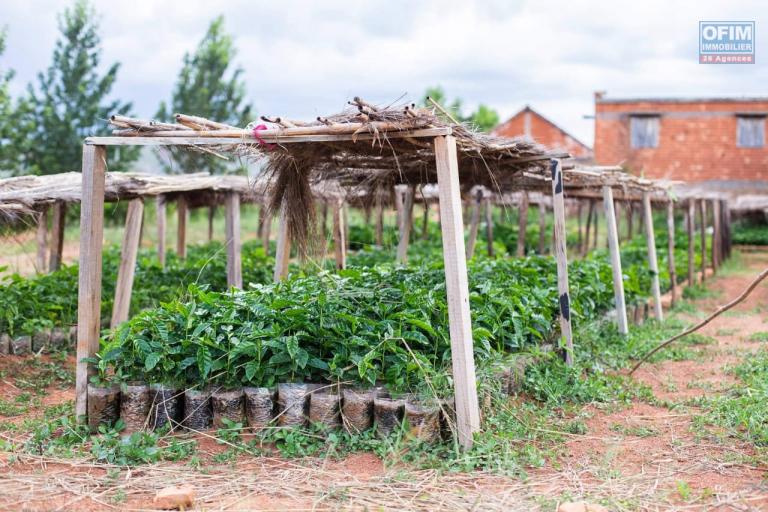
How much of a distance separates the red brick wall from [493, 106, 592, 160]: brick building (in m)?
3.92

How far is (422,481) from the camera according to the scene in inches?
177

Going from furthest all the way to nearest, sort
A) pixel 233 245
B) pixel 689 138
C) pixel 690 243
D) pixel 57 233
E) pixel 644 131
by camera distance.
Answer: pixel 644 131 → pixel 689 138 → pixel 690 243 → pixel 57 233 → pixel 233 245

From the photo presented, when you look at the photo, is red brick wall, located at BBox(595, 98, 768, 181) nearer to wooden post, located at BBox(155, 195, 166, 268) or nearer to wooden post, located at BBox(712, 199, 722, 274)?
wooden post, located at BBox(712, 199, 722, 274)

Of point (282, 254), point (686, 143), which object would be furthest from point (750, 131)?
point (282, 254)

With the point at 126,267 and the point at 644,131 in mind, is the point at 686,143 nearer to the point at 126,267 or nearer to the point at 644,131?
the point at 644,131

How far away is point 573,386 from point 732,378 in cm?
193

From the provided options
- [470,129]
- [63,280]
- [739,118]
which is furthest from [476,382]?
[739,118]

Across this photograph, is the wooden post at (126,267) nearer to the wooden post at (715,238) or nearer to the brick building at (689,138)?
the wooden post at (715,238)

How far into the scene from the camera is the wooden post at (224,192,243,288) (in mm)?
9594

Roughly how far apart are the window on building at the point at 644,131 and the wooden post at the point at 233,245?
19760mm

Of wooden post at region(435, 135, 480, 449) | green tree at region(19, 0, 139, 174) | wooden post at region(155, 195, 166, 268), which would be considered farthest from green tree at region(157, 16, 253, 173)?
wooden post at region(435, 135, 480, 449)

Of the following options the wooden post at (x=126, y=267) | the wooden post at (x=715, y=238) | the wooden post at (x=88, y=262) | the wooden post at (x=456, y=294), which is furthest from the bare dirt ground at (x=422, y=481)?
the wooden post at (x=715, y=238)

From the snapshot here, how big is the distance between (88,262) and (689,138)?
2466 centimetres

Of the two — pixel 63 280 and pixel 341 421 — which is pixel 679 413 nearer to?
pixel 341 421
